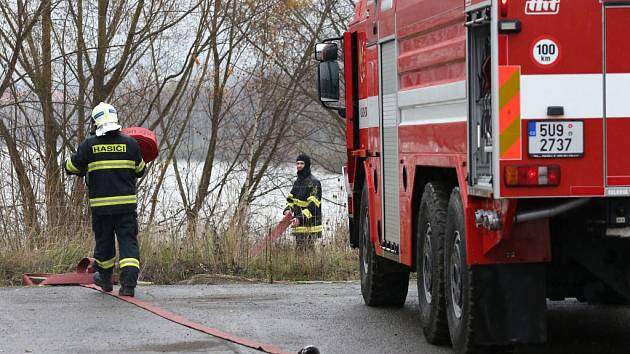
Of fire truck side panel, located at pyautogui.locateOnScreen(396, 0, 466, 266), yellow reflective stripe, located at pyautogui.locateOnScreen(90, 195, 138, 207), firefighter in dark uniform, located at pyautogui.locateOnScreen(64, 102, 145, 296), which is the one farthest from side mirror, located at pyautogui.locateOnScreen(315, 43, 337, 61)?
fire truck side panel, located at pyautogui.locateOnScreen(396, 0, 466, 266)

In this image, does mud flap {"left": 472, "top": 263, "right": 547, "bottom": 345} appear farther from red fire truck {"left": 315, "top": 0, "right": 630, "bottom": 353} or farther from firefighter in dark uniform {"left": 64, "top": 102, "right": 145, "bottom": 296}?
firefighter in dark uniform {"left": 64, "top": 102, "right": 145, "bottom": 296}

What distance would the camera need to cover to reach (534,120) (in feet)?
21.3

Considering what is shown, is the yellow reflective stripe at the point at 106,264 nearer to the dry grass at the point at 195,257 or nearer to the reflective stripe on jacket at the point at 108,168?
the reflective stripe on jacket at the point at 108,168

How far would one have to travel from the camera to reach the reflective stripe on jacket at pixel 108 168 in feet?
36.7

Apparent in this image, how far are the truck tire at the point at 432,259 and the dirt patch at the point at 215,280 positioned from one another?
4.82 meters

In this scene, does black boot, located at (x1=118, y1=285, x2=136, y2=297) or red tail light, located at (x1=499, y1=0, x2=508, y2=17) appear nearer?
red tail light, located at (x1=499, y1=0, x2=508, y2=17)

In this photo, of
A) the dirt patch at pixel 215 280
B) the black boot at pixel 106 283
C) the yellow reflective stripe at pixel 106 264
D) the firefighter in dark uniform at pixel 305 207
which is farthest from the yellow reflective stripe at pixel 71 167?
the firefighter in dark uniform at pixel 305 207

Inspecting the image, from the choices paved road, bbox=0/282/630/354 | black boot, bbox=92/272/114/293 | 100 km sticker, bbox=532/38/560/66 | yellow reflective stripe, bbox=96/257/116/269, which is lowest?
paved road, bbox=0/282/630/354

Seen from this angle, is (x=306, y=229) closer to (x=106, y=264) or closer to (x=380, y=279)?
(x=106, y=264)

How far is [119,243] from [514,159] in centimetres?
568

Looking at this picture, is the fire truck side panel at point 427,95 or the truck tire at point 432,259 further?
the truck tire at point 432,259

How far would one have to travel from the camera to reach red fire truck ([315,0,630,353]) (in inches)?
256

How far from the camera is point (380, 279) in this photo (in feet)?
34.9

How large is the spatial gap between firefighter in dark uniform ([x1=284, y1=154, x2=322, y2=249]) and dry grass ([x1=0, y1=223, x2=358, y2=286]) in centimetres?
16
